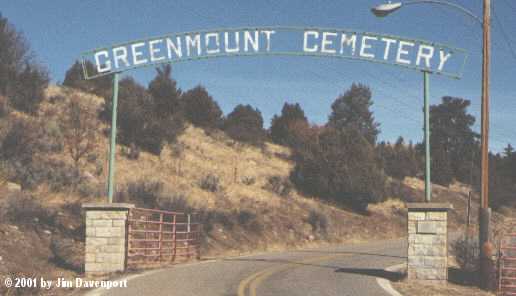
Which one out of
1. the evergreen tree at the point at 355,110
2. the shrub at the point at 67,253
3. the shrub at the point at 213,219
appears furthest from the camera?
the evergreen tree at the point at 355,110

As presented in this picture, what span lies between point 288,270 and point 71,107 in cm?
2328

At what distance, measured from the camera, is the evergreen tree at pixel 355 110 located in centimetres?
8775

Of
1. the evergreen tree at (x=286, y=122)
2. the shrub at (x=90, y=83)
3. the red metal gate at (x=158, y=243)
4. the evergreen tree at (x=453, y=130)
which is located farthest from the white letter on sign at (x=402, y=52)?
the evergreen tree at (x=453, y=130)

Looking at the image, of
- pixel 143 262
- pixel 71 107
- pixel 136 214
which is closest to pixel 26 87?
pixel 71 107

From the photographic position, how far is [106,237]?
16.0m

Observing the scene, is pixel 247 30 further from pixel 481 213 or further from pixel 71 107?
pixel 71 107

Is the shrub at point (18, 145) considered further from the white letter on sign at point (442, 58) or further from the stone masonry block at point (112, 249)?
the white letter on sign at point (442, 58)

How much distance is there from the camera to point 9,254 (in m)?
15.1

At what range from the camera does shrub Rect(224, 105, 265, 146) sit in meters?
54.7

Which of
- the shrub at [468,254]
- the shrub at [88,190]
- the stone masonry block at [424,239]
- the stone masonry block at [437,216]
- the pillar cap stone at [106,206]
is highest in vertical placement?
the shrub at [88,190]

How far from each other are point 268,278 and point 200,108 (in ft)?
138

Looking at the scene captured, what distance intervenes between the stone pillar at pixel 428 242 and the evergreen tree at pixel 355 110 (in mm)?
72307

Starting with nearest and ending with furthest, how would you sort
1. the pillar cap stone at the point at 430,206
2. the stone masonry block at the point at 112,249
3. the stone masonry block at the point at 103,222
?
1. the pillar cap stone at the point at 430,206
2. the stone masonry block at the point at 112,249
3. the stone masonry block at the point at 103,222

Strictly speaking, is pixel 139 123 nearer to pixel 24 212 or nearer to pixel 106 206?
pixel 24 212
